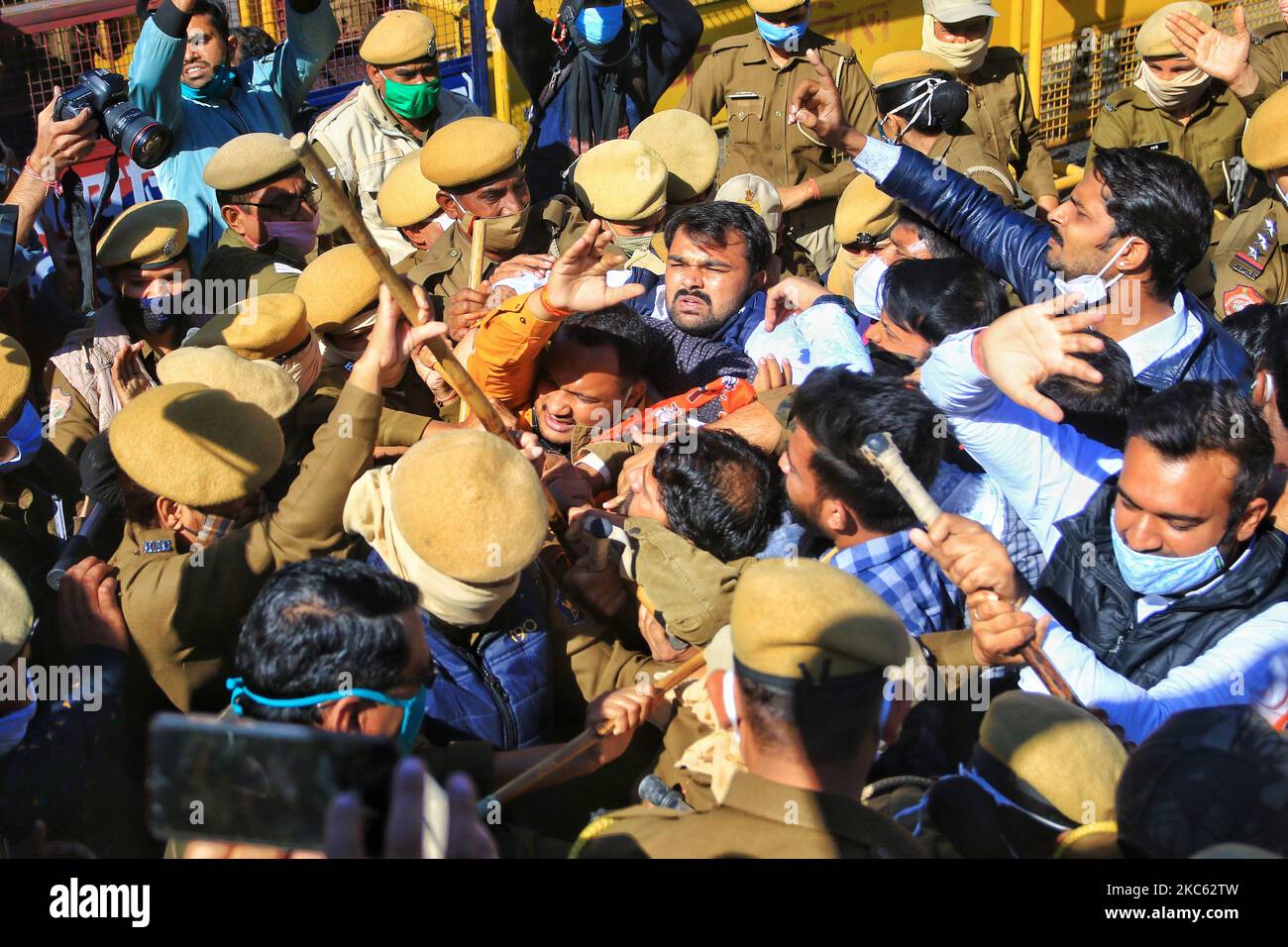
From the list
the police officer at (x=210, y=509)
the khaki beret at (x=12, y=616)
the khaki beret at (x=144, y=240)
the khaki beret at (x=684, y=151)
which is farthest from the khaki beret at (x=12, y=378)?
the khaki beret at (x=684, y=151)

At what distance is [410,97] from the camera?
6.39 m

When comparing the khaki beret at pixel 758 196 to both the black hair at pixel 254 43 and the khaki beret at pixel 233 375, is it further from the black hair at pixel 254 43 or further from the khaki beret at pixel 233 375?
the black hair at pixel 254 43

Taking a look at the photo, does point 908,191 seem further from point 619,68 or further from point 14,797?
point 14,797

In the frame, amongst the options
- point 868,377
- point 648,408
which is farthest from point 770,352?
point 868,377

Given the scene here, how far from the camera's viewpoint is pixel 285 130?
21.5ft

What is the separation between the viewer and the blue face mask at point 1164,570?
3.08 meters

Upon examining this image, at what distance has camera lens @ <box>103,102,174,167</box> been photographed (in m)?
4.92

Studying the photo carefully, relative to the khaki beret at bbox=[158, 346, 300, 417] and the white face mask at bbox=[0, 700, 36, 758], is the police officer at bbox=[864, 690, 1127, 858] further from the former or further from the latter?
the khaki beret at bbox=[158, 346, 300, 417]

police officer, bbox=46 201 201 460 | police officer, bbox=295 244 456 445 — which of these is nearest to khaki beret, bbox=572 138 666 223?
police officer, bbox=295 244 456 445

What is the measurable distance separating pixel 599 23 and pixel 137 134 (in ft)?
9.10

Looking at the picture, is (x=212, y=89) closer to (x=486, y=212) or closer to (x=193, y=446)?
(x=486, y=212)

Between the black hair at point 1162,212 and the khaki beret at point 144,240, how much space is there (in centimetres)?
329

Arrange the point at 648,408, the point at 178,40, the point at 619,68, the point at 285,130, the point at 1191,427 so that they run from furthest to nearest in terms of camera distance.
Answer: the point at 619,68 < the point at 285,130 < the point at 178,40 < the point at 648,408 < the point at 1191,427
